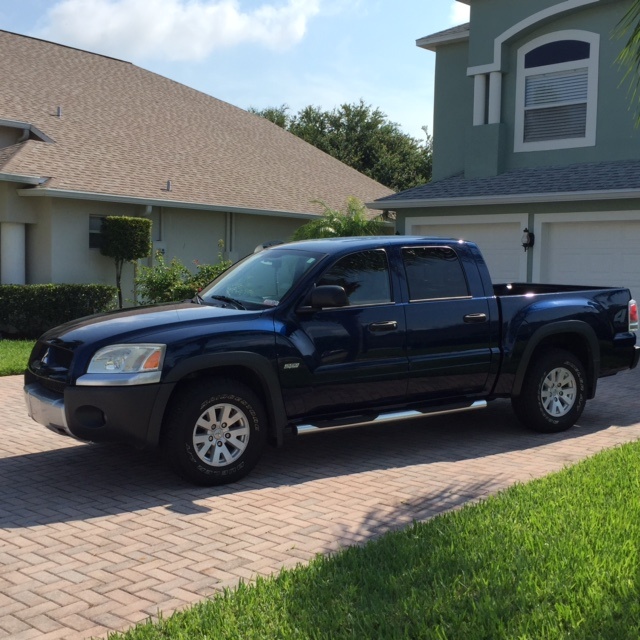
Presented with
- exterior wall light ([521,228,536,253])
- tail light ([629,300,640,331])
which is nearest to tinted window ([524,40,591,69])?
exterior wall light ([521,228,536,253])

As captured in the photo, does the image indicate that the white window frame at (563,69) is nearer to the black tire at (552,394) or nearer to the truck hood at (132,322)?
the black tire at (552,394)

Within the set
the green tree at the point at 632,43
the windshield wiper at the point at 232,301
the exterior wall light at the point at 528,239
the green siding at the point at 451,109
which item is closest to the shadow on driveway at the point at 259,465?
the windshield wiper at the point at 232,301

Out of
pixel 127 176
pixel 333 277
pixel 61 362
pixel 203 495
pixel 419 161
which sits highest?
pixel 419 161

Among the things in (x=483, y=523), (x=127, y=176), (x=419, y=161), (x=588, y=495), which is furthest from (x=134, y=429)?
(x=419, y=161)

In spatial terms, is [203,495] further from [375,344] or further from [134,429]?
[375,344]

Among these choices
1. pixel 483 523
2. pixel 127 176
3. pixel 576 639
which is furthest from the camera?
pixel 127 176

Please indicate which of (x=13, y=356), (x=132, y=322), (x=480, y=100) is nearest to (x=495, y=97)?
(x=480, y=100)

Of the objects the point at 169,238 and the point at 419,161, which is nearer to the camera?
the point at 169,238

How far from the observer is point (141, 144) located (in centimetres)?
2175

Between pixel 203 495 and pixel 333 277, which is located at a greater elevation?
pixel 333 277

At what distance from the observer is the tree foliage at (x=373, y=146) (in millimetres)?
43656

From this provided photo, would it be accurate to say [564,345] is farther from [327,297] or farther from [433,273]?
[327,297]

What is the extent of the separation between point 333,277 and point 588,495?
9.30ft

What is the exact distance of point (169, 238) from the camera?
2075 cm
